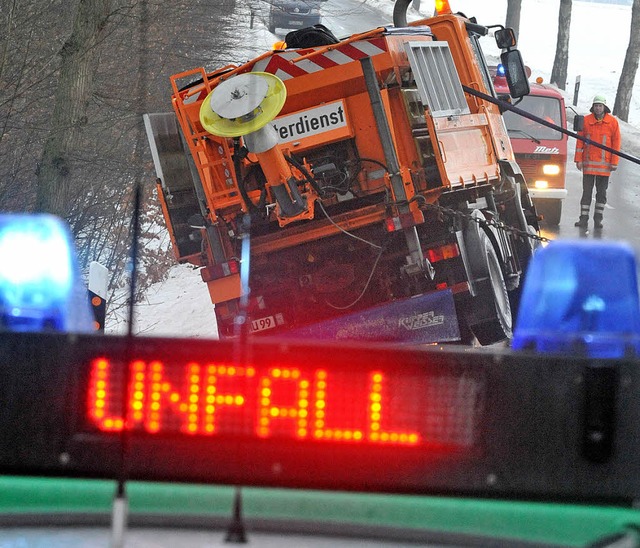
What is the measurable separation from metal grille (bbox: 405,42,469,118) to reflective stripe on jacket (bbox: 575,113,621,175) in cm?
1029

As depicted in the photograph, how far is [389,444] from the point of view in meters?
2.70

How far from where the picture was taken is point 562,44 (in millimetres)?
44281

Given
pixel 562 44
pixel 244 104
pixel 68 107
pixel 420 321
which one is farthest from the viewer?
pixel 562 44

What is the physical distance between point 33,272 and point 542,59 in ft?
202

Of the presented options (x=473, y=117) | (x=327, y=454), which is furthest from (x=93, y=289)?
(x=327, y=454)

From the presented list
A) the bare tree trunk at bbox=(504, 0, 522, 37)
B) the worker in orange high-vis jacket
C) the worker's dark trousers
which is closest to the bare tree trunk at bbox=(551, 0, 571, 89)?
the bare tree trunk at bbox=(504, 0, 522, 37)

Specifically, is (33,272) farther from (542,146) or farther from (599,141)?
(542,146)

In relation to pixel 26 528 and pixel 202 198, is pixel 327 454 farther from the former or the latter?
pixel 202 198

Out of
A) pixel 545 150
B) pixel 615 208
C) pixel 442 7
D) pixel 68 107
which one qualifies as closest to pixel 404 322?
pixel 442 7

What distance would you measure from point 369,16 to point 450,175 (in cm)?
5048

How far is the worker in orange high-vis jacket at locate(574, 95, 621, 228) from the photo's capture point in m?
21.5

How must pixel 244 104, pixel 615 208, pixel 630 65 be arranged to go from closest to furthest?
1. pixel 244 104
2. pixel 615 208
3. pixel 630 65

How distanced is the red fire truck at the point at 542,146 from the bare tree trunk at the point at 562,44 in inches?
851

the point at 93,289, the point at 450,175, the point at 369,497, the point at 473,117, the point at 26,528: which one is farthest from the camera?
the point at 473,117
